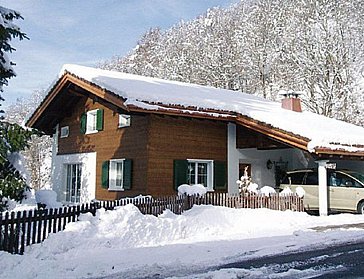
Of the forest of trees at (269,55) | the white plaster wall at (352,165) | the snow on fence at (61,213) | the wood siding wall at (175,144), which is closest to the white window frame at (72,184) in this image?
the wood siding wall at (175,144)

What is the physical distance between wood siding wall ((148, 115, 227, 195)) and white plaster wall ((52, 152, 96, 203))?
165 inches

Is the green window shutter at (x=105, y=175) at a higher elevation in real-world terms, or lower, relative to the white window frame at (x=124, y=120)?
lower

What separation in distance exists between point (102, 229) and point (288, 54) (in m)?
28.3

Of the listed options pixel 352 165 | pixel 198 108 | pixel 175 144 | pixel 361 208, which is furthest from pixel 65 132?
pixel 361 208

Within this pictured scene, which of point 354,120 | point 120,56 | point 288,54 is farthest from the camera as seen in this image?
point 120,56

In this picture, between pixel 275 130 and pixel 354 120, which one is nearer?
pixel 275 130

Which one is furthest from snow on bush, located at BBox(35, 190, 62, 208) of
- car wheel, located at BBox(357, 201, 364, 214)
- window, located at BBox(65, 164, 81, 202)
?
car wheel, located at BBox(357, 201, 364, 214)

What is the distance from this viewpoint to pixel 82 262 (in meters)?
8.61

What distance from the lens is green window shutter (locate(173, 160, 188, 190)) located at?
53.9ft

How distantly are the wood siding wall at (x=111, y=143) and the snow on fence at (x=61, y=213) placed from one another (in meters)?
3.05

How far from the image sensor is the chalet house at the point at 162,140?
15.7 metres

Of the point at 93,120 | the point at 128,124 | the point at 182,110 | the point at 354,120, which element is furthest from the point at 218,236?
the point at 354,120

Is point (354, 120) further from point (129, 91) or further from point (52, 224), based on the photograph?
point (52, 224)

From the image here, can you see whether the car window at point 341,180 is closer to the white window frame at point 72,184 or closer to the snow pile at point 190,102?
the snow pile at point 190,102
